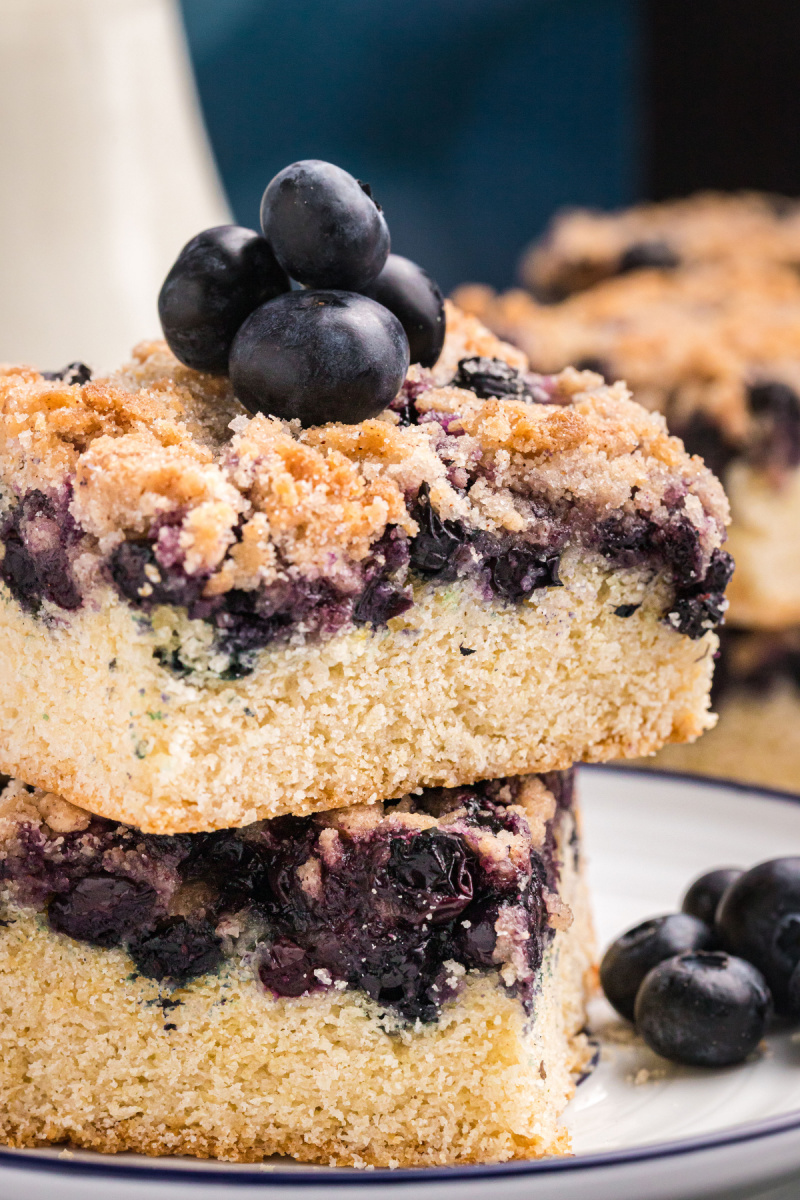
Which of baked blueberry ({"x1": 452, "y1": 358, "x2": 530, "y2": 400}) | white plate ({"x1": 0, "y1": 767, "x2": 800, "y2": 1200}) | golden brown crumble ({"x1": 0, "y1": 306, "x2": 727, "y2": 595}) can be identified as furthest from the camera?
baked blueberry ({"x1": 452, "y1": 358, "x2": 530, "y2": 400})

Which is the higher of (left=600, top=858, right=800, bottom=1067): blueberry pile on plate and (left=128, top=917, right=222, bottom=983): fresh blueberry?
(left=128, top=917, right=222, bottom=983): fresh blueberry

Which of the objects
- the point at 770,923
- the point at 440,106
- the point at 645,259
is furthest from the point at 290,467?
the point at 440,106

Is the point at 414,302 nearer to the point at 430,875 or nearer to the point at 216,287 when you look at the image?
the point at 216,287

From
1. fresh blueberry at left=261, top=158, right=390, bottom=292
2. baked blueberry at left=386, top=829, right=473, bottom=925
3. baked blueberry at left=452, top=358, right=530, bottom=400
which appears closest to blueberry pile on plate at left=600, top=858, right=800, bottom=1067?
baked blueberry at left=386, top=829, right=473, bottom=925

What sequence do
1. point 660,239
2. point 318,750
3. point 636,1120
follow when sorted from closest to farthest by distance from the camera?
point 318,750 → point 636,1120 → point 660,239

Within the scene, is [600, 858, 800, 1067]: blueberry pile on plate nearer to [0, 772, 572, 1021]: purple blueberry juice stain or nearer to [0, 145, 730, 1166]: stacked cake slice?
[0, 145, 730, 1166]: stacked cake slice

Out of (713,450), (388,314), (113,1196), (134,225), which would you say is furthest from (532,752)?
(134,225)
